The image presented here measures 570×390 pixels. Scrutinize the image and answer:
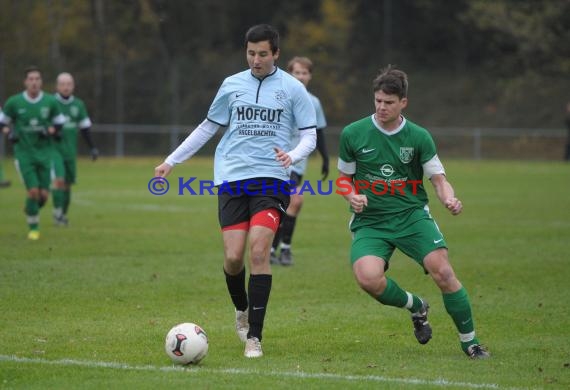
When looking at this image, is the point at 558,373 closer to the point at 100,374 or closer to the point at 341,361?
the point at 341,361

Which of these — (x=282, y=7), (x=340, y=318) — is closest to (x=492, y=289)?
(x=340, y=318)

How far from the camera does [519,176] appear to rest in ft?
94.0

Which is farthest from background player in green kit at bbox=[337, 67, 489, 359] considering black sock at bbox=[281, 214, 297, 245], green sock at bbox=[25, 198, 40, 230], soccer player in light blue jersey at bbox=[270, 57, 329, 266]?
green sock at bbox=[25, 198, 40, 230]

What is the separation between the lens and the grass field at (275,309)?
6156mm

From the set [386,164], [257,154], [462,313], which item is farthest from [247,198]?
[462,313]

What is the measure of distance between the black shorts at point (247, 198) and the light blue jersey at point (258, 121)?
0.16ft

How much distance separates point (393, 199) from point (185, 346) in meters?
1.77

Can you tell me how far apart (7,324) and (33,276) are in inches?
103

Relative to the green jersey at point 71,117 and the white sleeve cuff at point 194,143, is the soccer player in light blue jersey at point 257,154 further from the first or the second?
the green jersey at point 71,117

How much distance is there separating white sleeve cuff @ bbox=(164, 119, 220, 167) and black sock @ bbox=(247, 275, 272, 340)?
107cm

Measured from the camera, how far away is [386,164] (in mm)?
6906

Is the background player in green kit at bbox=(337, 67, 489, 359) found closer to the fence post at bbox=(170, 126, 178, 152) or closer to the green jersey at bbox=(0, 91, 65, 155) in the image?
the green jersey at bbox=(0, 91, 65, 155)

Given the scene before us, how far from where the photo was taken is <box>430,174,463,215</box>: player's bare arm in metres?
6.62

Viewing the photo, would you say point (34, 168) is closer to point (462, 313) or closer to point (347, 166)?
point (347, 166)
